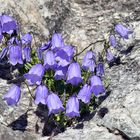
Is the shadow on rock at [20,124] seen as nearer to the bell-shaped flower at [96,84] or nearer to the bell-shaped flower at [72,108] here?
the bell-shaped flower at [72,108]

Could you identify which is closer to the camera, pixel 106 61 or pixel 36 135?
pixel 36 135

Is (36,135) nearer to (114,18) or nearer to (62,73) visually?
(62,73)

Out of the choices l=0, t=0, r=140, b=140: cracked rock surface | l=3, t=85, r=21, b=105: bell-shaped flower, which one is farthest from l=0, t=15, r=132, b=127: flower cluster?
l=0, t=0, r=140, b=140: cracked rock surface

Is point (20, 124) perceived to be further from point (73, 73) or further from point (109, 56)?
point (109, 56)

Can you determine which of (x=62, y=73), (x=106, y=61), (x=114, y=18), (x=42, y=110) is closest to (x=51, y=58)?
(x=62, y=73)

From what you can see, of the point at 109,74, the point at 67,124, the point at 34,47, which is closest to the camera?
the point at 67,124

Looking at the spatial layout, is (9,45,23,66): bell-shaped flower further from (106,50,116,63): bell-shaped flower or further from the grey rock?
(106,50,116,63): bell-shaped flower

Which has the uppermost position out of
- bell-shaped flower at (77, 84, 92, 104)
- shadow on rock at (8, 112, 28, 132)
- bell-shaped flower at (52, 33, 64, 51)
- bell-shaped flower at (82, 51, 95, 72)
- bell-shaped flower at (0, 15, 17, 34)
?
bell-shaped flower at (0, 15, 17, 34)
